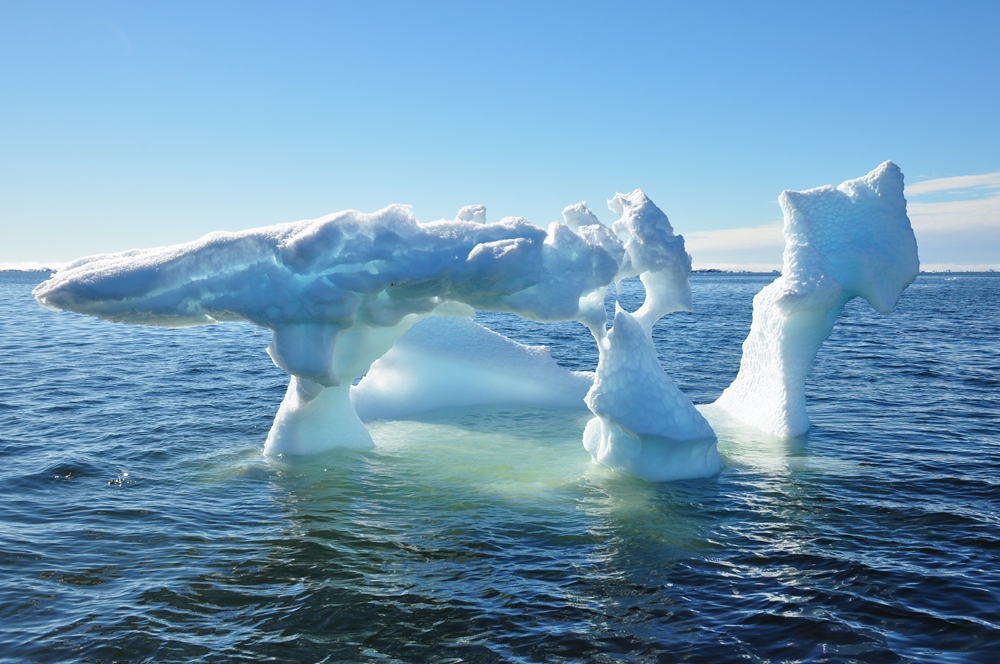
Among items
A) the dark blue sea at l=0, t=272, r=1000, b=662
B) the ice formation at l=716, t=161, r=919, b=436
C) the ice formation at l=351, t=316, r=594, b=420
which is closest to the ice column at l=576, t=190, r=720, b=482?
the dark blue sea at l=0, t=272, r=1000, b=662

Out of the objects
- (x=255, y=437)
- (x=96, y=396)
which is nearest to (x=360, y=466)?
(x=255, y=437)

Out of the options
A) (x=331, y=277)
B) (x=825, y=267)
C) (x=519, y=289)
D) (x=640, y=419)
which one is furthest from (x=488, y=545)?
(x=825, y=267)

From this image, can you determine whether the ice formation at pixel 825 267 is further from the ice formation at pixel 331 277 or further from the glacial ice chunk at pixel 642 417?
the ice formation at pixel 331 277

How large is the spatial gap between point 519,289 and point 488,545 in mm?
3433

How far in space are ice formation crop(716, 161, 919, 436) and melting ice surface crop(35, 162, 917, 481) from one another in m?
0.03

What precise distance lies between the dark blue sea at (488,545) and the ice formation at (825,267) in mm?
1251

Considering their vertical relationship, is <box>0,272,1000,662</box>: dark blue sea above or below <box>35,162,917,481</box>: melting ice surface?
below

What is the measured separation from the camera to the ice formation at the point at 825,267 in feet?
45.4

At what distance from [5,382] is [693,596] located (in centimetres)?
2025

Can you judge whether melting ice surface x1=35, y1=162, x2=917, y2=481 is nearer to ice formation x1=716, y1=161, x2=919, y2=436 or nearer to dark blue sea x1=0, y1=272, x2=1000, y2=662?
ice formation x1=716, y1=161, x2=919, y2=436

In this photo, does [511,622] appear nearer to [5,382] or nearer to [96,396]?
[96,396]

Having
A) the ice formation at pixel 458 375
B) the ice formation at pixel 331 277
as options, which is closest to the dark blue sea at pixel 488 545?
the ice formation at pixel 458 375

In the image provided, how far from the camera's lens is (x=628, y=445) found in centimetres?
1140

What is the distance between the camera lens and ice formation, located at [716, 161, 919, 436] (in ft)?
45.4
